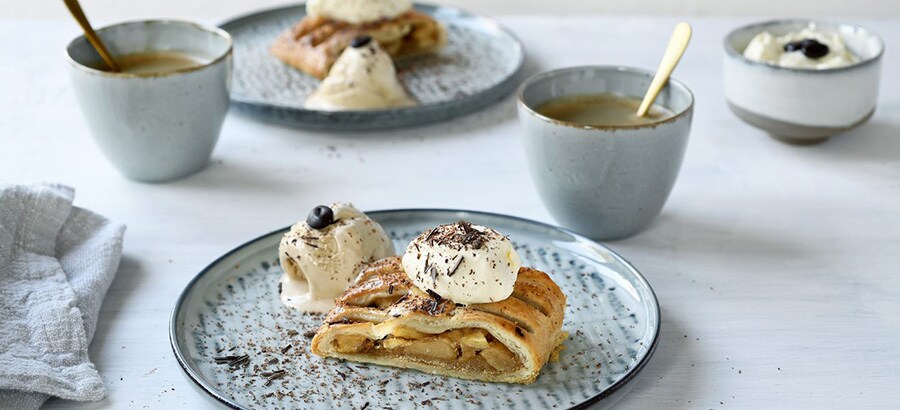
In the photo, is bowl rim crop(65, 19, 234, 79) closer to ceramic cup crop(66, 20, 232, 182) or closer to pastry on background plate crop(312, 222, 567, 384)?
ceramic cup crop(66, 20, 232, 182)

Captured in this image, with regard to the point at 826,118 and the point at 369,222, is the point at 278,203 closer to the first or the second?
the point at 369,222

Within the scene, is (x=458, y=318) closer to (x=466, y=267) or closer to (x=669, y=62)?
(x=466, y=267)

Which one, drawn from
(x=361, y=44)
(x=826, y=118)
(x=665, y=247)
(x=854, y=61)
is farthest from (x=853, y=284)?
(x=361, y=44)

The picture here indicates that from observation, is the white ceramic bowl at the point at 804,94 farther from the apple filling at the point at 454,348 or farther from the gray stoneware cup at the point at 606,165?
the apple filling at the point at 454,348

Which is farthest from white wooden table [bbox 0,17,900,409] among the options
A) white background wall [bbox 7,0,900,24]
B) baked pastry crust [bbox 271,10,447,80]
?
white background wall [bbox 7,0,900,24]

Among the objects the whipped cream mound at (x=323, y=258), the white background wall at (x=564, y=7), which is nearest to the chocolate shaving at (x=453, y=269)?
the whipped cream mound at (x=323, y=258)
